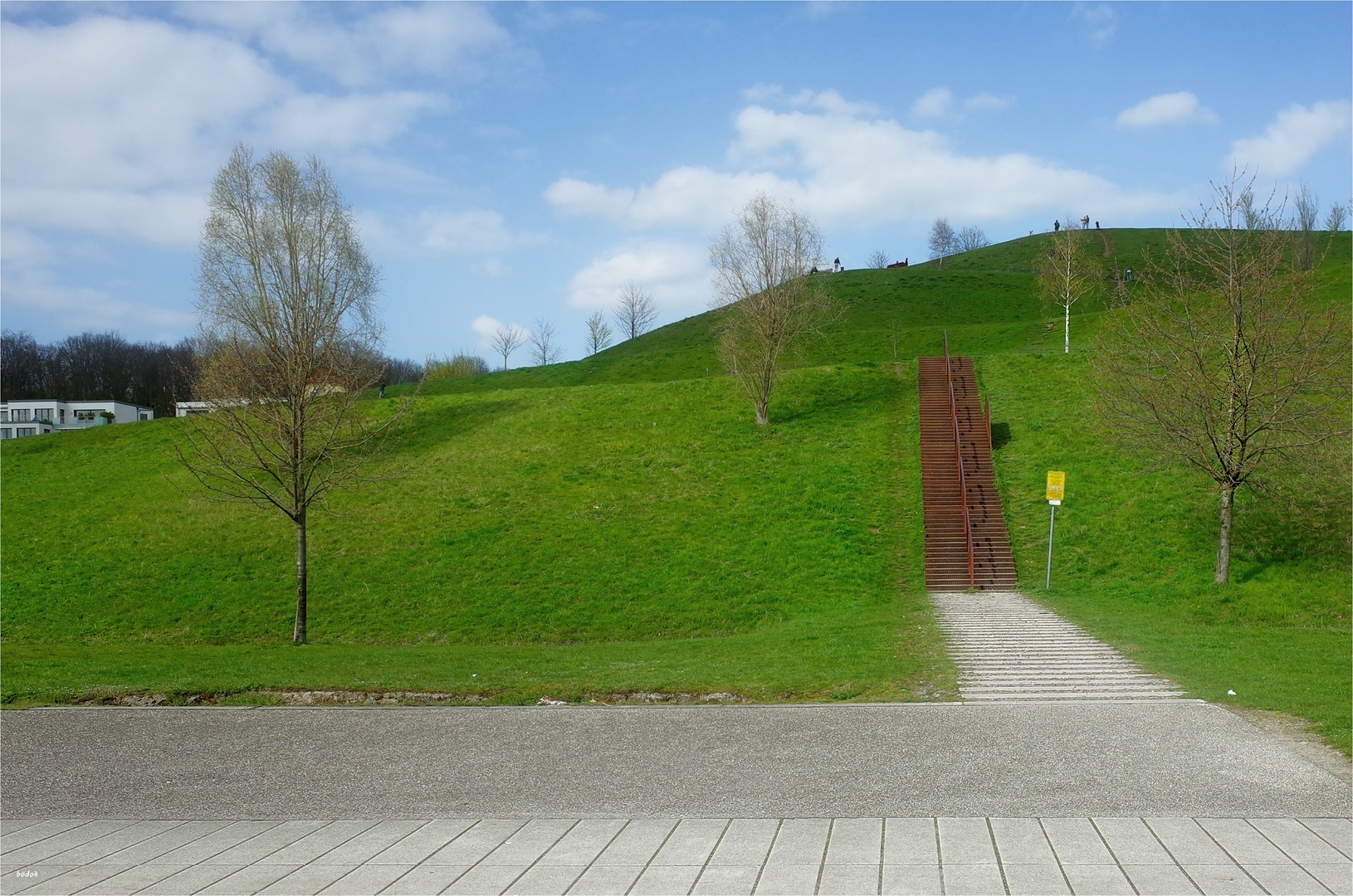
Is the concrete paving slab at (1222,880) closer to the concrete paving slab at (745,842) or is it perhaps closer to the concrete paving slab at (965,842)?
the concrete paving slab at (965,842)

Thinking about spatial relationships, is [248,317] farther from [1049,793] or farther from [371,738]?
[1049,793]

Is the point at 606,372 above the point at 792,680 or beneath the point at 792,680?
above

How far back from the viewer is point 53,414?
117500 millimetres

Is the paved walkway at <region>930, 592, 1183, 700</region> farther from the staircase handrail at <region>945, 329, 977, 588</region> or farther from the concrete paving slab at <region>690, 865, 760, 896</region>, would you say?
the concrete paving slab at <region>690, 865, 760, 896</region>

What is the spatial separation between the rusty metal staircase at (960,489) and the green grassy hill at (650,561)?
0.64 meters

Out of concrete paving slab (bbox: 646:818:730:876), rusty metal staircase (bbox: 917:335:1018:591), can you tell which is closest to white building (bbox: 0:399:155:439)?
rusty metal staircase (bbox: 917:335:1018:591)

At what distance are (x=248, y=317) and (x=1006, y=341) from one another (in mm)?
49410

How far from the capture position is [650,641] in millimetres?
22422

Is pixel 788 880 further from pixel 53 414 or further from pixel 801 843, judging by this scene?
pixel 53 414

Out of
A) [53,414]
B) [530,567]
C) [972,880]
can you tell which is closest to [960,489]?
[530,567]

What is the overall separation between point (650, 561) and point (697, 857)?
2105cm

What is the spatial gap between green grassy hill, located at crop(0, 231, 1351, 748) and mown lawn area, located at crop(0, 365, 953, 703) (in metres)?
0.11

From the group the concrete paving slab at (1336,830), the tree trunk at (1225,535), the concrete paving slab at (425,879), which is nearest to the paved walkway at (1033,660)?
→ the tree trunk at (1225,535)

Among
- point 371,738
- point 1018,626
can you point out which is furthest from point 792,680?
point 1018,626
